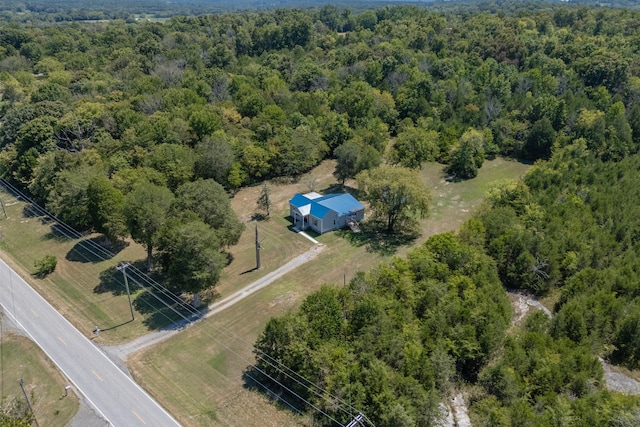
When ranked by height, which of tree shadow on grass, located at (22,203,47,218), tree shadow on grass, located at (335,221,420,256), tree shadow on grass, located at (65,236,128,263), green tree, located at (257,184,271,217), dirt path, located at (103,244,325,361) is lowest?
tree shadow on grass, located at (22,203,47,218)

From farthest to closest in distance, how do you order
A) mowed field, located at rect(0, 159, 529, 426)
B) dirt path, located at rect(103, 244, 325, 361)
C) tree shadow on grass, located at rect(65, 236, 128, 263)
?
tree shadow on grass, located at rect(65, 236, 128, 263) → dirt path, located at rect(103, 244, 325, 361) → mowed field, located at rect(0, 159, 529, 426)

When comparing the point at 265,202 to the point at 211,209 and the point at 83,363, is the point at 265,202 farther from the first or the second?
Result: the point at 83,363

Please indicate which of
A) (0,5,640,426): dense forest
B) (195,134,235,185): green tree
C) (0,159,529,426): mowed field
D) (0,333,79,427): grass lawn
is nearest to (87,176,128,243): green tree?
(0,5,640,426): dense forest

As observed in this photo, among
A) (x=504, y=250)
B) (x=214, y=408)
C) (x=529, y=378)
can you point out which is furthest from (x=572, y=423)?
(x=214, y=408)

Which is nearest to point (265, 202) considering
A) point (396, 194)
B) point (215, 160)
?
point (215, 160)

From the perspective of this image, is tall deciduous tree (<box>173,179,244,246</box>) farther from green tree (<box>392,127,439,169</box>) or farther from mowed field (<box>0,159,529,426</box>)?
green tree (<box>392,127,439,169</box>)

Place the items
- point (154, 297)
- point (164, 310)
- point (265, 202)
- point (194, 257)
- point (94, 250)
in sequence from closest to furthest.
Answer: point (194, 257)
point (164, 310)
point (154, 297)
point (94, 250)
point (265, 202)

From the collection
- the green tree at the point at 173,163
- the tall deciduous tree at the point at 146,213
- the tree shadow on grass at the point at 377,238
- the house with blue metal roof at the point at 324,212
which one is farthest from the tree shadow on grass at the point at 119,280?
the tree shadow on grass at the point at 377,238
